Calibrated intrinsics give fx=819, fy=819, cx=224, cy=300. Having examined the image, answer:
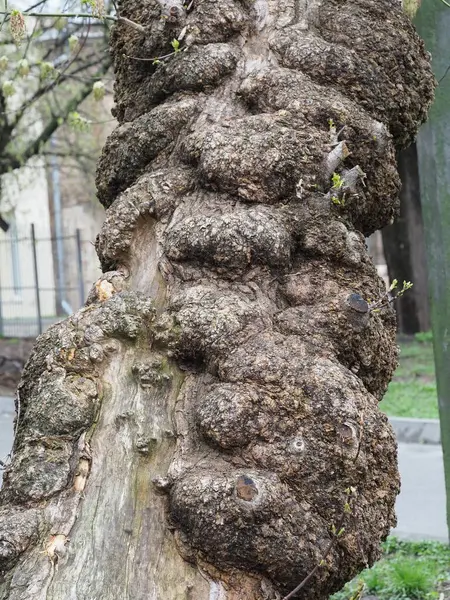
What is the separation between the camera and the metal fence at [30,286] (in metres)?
17.3

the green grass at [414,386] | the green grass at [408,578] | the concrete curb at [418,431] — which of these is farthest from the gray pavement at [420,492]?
the green grass at [414,386]

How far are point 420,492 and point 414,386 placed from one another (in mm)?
4342

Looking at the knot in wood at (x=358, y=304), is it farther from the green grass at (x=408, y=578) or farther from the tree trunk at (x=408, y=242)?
the tree trunk at (x=408, y=242)

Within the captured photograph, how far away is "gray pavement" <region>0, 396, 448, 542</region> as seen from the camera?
5766 mm

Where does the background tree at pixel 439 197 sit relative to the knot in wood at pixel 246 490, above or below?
above

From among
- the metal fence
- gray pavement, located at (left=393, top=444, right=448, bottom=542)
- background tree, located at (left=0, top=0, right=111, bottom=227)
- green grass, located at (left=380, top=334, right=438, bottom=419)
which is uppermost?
background tree, located at (left=0, top=0, right=111, bottom=227)

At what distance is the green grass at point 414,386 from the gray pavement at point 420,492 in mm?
982

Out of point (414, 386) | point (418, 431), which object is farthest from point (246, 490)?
point (414, 386)

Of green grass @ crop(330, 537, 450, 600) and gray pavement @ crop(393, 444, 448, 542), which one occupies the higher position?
green grass @ crop(330, 537, 450, 600)

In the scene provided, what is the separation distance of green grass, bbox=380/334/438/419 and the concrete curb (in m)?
0.39

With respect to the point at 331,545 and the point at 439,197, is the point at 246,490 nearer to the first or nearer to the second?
the point at 331,545

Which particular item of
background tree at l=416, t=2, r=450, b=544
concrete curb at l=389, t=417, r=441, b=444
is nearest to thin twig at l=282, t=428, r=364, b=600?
background tree at l=416, t=2, r=450, b=544

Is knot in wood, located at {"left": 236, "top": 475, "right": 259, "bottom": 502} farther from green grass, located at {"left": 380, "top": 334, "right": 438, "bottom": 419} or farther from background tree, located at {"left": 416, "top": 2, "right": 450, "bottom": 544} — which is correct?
green grass, located at {"left": 380, "top": 334, "right": 438, "bottom": 419}

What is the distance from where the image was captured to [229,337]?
2.27 m
